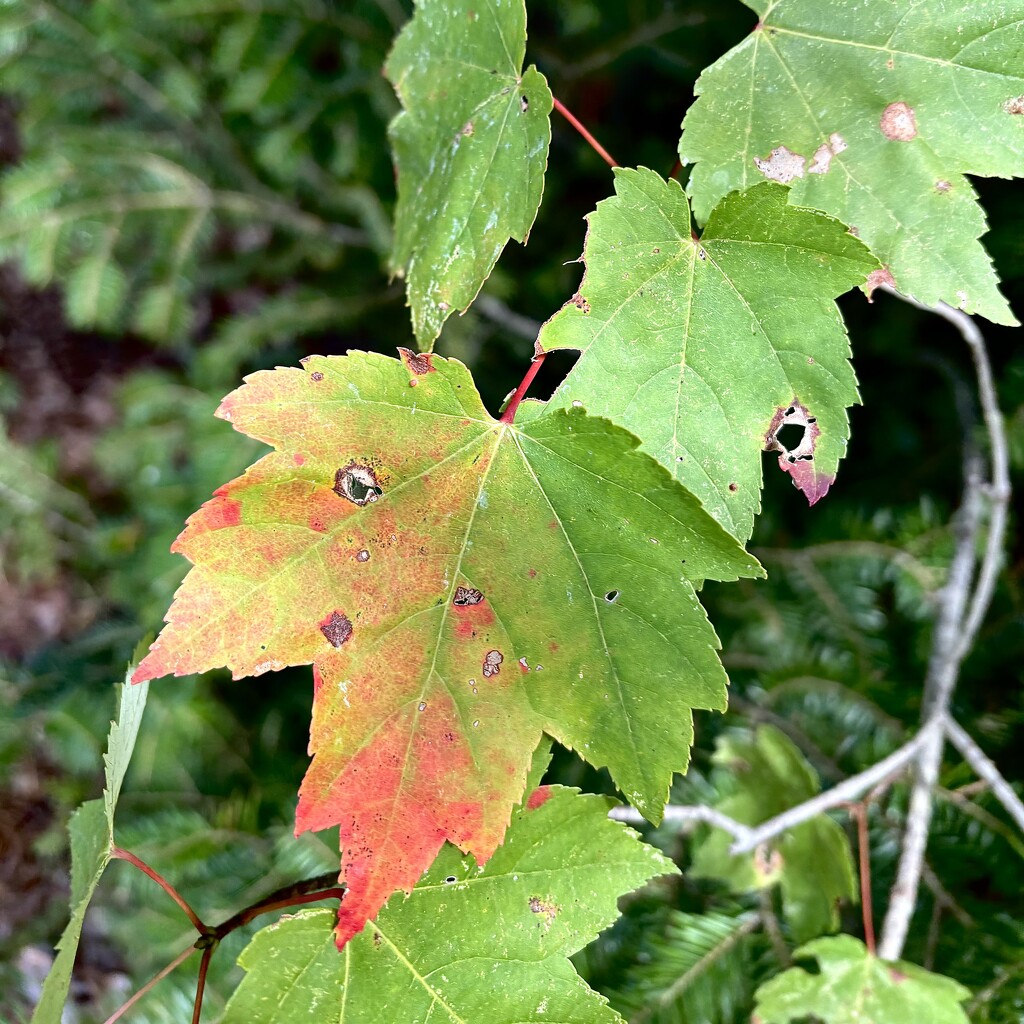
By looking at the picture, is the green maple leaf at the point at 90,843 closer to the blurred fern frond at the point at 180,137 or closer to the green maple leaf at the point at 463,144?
the green maple leaf at the point at 463,144

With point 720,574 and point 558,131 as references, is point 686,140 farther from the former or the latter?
point 558,131

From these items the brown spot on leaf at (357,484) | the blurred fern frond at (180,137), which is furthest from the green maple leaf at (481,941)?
the blurred fern frond at (180,137)

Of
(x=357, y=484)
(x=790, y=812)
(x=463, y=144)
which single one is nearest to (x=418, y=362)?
(x=357, y=484)

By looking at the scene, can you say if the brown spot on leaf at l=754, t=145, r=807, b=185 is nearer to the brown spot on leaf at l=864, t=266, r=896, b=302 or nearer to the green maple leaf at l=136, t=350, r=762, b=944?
the brown spot on leaf at l=864, t=266, r=896, b=302

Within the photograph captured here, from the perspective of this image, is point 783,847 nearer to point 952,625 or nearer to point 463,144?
point 952,625

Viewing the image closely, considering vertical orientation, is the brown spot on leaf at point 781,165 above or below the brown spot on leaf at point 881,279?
above

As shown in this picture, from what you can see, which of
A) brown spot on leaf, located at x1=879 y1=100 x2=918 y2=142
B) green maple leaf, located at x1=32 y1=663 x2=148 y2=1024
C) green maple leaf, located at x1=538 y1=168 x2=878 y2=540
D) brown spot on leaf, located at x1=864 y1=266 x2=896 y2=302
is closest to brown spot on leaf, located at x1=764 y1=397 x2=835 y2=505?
green maple leaf, located at x1=538 y1=168 x2=878 y2=540

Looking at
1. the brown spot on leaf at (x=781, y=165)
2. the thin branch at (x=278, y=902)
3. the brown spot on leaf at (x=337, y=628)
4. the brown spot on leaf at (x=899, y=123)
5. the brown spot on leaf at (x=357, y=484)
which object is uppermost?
the brown spot on leaf at (x=899, y=123)
